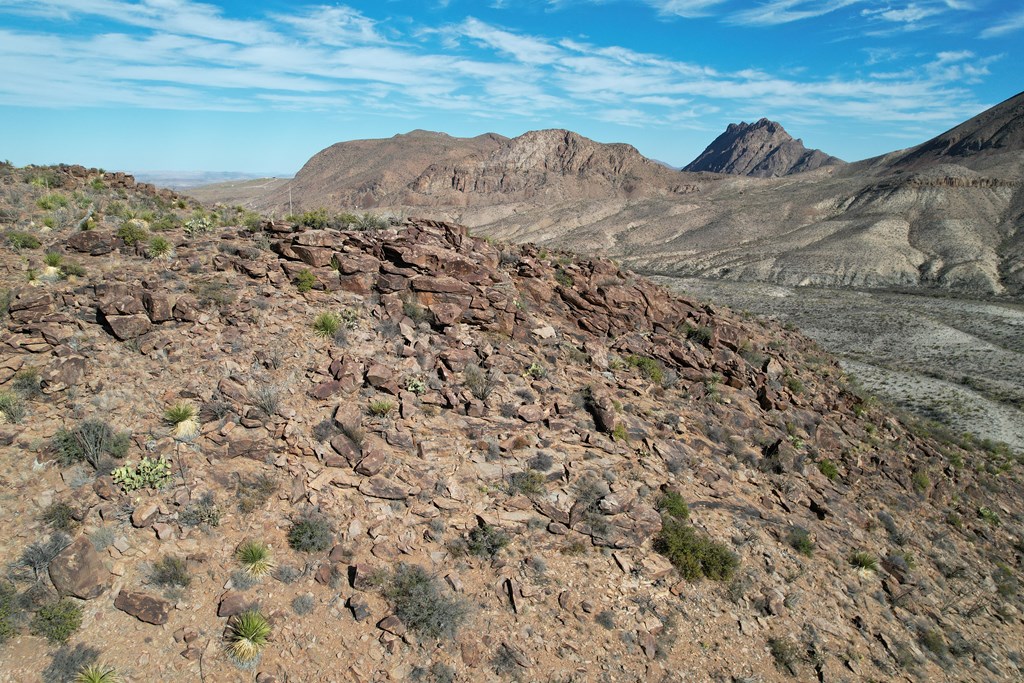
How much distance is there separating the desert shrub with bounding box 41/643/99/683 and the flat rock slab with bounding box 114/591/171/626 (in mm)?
457

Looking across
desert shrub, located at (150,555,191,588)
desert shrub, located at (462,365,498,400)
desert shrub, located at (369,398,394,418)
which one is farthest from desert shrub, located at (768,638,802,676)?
desert shrub, located at (150,555,191,588)

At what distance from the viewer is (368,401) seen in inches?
371

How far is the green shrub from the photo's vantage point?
43.7 ft

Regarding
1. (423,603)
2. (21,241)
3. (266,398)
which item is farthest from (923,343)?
(21,241)

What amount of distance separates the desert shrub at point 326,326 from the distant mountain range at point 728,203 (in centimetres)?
1528

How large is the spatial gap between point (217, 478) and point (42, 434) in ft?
8.25

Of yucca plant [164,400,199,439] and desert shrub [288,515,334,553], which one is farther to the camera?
yucca plant [164,400,199,439]

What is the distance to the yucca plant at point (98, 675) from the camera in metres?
5.39

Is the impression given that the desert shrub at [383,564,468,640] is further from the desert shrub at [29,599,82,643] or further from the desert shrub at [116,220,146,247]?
the desert shrub at [116,220,146,247]

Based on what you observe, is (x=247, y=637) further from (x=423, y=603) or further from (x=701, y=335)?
(x=701, y=335)

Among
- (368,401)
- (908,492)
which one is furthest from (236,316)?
(908,492)

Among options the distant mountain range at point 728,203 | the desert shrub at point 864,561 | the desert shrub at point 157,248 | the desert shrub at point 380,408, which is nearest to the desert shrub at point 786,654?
the desert shrub at point 864,561

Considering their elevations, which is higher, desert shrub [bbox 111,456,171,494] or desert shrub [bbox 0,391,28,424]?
desert shrub [bbox 0,391,28,424]

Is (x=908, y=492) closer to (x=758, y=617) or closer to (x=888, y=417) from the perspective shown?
(x=888, y=417)
